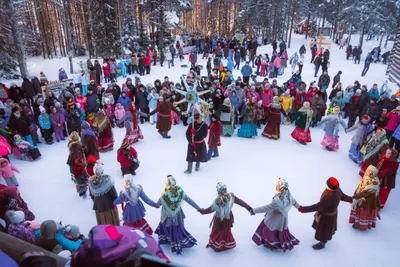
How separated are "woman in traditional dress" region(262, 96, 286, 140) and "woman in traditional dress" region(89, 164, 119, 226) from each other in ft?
21.2

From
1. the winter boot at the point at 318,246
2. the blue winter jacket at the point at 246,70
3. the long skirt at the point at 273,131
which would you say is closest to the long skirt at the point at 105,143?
the long skirt at the point at 273,131

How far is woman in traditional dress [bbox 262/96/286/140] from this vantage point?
10125 mm

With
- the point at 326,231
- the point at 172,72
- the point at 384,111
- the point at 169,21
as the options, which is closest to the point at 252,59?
the point at 172,72

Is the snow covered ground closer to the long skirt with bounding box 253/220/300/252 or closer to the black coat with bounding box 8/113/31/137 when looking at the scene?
the long skirt with bounding box 253/220/300/252

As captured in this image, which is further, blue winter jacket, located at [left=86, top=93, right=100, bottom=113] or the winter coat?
the winter coat

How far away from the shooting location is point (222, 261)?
5.22 m

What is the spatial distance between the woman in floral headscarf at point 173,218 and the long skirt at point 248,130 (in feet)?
18.7

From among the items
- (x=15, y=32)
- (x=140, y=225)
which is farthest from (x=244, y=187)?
(x=15, y=32)

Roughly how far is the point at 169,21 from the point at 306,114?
1906 centimetres

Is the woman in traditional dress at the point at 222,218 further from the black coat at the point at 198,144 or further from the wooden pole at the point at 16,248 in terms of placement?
the wooden pole at the point at 16,248

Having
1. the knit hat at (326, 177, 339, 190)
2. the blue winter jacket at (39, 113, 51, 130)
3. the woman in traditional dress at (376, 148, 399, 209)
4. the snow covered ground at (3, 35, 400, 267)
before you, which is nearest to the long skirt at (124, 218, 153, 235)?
the snow covered ground at (3, 35, 400, 267)

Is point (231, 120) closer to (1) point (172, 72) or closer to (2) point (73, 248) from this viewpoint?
(2) point (73, 248)

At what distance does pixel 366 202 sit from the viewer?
5781 millimetres

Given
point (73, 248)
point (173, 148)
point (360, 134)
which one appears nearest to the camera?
point (73, 248)
